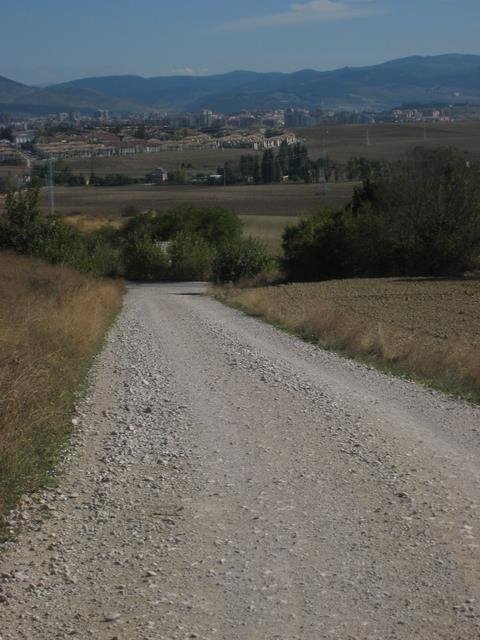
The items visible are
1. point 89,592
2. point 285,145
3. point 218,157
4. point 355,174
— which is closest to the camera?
point 89,592

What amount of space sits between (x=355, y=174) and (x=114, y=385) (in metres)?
114

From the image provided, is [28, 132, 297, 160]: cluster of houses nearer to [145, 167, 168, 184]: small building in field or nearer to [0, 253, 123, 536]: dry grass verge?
[145, 167, 168, 184]: small building in field

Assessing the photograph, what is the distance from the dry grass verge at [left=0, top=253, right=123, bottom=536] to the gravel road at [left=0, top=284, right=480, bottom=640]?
12.9 inches

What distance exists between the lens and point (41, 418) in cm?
1016

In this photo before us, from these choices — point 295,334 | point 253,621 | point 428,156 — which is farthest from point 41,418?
point 428,156

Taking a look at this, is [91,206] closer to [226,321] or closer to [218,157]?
[218,157]

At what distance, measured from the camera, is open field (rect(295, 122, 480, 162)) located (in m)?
124

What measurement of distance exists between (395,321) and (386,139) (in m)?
125

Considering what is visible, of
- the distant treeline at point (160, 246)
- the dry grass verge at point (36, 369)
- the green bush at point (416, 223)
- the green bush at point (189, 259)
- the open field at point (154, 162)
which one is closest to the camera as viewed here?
the dry grass verge at point (36, 369)

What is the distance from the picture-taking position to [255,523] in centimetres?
722

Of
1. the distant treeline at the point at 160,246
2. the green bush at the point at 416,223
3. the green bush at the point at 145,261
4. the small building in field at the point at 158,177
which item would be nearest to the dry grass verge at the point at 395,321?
the green bush at the point at 416,223

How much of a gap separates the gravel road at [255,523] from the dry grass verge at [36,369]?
329 millimetres

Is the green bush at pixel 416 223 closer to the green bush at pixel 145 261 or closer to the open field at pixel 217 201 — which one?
the green bush at pixel 145 261

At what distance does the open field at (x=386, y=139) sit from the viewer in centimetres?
12402
